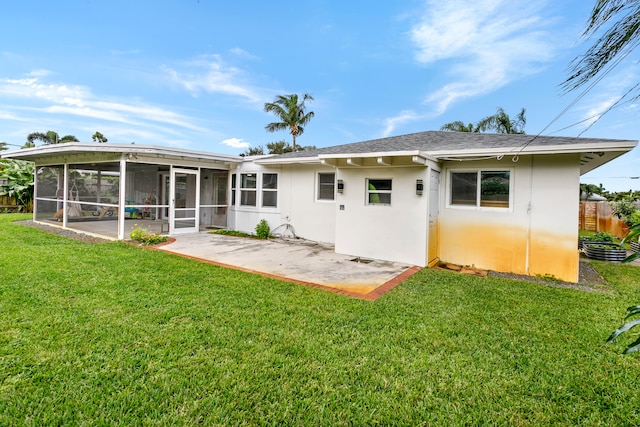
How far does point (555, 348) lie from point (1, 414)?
503 centimetres

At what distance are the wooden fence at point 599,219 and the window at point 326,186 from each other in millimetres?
13074

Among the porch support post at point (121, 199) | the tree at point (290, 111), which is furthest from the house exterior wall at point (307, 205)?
the tree at point (290, 111)

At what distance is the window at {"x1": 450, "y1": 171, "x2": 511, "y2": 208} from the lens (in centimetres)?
702

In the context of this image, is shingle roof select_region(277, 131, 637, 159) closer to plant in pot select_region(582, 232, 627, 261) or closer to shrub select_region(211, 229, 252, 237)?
plant in pot select_region(582, 232, 627, 261)

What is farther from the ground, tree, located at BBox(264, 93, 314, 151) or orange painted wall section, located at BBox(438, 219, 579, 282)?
tree, located at BBox(264, 93, 314, 151)

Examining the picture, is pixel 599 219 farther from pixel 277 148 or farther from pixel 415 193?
pixel 277 148

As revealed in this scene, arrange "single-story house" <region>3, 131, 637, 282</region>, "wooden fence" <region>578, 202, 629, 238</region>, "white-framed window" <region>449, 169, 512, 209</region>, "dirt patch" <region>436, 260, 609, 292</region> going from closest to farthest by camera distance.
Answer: "dirt patch" <region>436, 260, 609, 292</region> < "single-story house" <region>3, 131, 637, 282</region> < "white-framed window" <region>449, 169, 512, 209</region> < "wooden fence" <region>578, 202, 629, 238</region>

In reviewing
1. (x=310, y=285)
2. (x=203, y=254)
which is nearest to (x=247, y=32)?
(x=203, y=254)

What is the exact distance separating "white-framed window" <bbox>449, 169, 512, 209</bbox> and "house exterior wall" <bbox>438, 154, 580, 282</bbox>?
11 cm

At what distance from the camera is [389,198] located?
303 inches

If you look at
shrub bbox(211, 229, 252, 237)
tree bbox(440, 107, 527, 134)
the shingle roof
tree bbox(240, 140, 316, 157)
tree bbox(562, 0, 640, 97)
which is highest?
tree bbox(240, 140, 316, 157)

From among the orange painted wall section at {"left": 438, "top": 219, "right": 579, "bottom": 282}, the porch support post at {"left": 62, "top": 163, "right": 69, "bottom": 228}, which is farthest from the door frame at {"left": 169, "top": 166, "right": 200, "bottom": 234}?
the orange painted wall section at {"left": 438, "top": 219, "right": 579, "bottom": 282}

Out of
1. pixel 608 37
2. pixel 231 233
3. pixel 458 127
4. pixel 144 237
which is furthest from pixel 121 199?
pixel 458 127

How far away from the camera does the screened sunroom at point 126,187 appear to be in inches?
378
